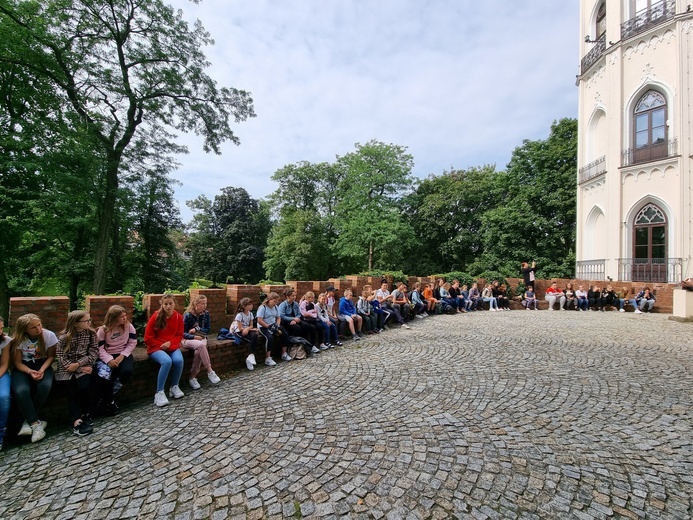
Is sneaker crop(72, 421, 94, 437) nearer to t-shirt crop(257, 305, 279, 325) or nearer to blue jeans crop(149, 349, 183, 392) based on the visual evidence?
blue jeans crop(149, 349, 183, 392)

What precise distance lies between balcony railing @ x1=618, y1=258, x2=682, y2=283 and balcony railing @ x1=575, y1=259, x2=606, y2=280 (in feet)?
2.86

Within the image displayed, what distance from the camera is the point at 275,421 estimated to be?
377cm

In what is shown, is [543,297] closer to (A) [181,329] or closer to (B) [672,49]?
(B) [672,49]

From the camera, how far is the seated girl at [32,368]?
3.57 m

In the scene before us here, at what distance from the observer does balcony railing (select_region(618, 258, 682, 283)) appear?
617 inches

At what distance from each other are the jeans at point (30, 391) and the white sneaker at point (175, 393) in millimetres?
1296

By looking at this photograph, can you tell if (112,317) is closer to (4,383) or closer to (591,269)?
(4,383)

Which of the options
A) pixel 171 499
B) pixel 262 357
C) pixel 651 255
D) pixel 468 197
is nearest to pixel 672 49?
pixel 651 255

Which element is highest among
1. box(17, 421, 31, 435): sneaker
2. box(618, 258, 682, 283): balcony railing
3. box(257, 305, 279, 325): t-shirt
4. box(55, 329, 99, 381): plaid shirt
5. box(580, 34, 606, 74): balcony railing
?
box(580, 34, 606, 74): balcony railing

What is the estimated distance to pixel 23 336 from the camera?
12.4ft

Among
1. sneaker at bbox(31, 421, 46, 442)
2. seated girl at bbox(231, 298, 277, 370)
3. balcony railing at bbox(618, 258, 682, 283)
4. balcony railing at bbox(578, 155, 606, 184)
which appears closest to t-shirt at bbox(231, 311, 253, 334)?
seated girl at bbox(231, 298, 277, 370)

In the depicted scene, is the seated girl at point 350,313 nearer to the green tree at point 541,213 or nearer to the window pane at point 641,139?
the window pane at point 641,139

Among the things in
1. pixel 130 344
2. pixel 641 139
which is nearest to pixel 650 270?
pixel 641 139

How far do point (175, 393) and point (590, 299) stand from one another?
16.6 metres
